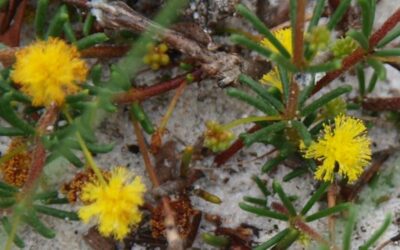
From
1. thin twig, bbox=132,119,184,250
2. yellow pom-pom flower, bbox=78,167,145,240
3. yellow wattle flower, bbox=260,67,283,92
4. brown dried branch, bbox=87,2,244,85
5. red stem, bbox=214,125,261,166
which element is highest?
brown dried branch, bbox=87,2,244,85

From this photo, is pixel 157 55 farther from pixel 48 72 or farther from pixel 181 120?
pixel 48 72

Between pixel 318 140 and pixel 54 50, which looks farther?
pixel 318 140

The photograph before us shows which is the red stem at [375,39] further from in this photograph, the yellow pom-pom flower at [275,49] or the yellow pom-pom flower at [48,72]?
the yellow pom-pom flower at [48,72]

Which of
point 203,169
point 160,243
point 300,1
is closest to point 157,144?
point 203,169

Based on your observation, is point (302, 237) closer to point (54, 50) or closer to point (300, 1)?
point (300, 1)

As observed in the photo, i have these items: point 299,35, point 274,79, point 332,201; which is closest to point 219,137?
point 274,79

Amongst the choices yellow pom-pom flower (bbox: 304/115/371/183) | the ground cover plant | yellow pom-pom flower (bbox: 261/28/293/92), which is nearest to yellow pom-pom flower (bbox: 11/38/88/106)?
the ground cover plant

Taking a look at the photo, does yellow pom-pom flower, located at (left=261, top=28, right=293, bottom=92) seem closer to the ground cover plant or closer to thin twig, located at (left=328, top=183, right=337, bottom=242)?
the ground cover plant

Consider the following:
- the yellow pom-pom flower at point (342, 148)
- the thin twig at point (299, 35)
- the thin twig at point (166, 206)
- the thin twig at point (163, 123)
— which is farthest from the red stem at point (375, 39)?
the thin twig at point (166, 206)
